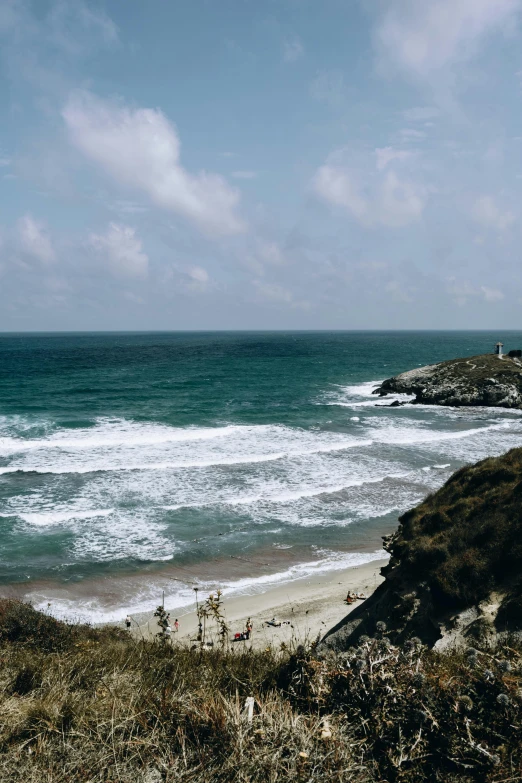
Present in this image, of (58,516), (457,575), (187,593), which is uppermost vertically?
(457,575)

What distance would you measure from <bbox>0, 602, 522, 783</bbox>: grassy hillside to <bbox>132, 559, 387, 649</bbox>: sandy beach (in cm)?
894

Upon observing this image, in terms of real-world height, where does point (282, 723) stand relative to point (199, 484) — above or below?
above

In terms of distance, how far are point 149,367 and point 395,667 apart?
8512 centimetres

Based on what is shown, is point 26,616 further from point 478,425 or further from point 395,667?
point 478,425

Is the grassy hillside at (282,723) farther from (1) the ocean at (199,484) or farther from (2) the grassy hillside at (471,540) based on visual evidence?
(1) the ocean at (199,484)

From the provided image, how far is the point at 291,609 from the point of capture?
15281 mm

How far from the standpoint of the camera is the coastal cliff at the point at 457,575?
874 centimetres

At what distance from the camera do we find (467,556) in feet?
32.7

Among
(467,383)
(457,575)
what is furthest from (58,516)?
(467,383)

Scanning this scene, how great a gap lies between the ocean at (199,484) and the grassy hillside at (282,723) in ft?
38.6

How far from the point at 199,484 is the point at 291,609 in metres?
12.7

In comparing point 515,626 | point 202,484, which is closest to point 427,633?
point 515,626

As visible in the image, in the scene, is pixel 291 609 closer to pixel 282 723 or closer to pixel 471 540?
pixel 471 540

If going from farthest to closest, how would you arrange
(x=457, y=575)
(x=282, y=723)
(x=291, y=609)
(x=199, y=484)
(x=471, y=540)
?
(x=199, y=484), (x=291, y=609), (x=471, y=540), (x=457, y=575), (x=282, y=723)
